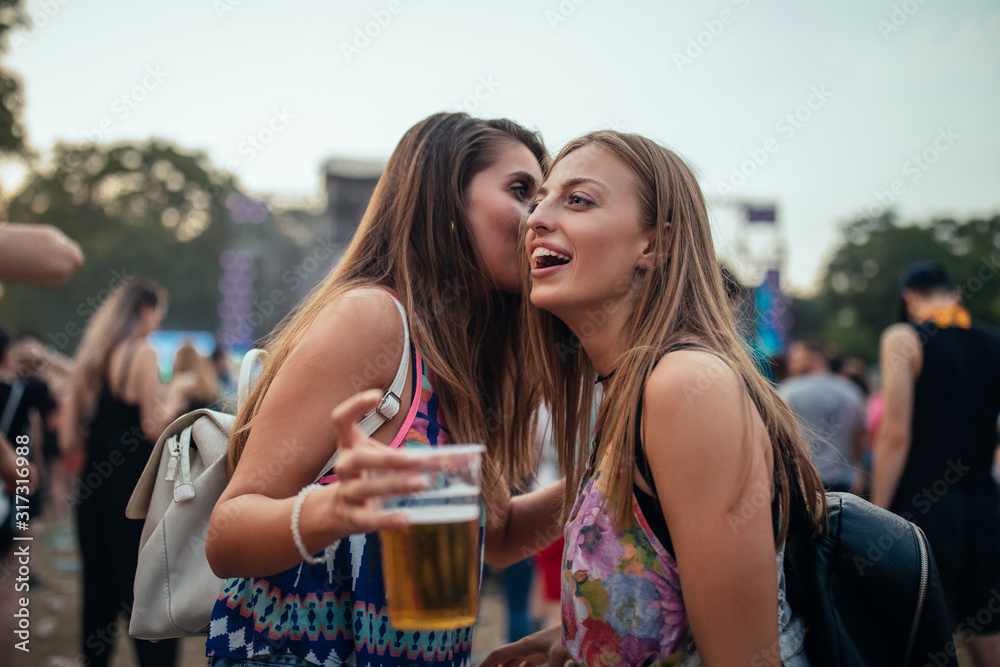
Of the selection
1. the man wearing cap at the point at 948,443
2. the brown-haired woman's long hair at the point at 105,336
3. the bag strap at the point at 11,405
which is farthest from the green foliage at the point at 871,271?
the bag strap at the point at 11,405

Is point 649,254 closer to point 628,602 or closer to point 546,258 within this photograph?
point 546,258

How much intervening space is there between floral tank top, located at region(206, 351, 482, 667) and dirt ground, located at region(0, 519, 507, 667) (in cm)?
293

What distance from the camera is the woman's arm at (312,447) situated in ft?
3.63

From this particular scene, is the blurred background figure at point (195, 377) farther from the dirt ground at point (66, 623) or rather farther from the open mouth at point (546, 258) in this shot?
the open mouth at point (546, 258)

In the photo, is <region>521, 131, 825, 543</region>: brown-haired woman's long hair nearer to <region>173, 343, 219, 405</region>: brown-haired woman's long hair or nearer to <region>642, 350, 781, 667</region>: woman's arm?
<region>642, 350, 781, 667</region>: woman's arm

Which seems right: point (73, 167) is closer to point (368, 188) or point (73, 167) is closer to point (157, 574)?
point (368, 188)

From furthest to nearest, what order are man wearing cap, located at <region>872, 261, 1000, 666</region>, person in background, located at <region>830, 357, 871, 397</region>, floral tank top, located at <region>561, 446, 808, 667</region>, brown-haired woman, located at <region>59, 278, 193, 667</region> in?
person in background, located at <region>830, 357, 871, 397</region>
brown-haired woman, located at <region>59, 278, 193, 667</region>
man wearing cap, located at <region>872, 261, 1000, 666</region>
floral tank top, located at <region>561, 446, 808, 667</region>

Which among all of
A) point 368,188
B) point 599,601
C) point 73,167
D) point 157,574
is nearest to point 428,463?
point 599,601

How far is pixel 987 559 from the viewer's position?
363cm

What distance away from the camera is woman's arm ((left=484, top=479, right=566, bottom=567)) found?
2363mm

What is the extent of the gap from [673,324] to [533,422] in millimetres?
978

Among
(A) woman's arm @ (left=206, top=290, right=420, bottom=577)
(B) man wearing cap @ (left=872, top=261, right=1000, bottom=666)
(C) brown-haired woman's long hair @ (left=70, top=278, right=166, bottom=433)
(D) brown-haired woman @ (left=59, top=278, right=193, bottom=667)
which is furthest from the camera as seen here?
(C) brown-haired woman's long hair @ (left=70, top=278, right=166, bottom=433)

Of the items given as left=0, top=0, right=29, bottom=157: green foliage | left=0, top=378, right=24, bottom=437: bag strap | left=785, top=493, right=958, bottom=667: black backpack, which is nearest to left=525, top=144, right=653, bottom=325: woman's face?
left=785, top=493, right=958, bottom=667: black backpack

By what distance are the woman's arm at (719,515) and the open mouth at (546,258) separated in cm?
53
